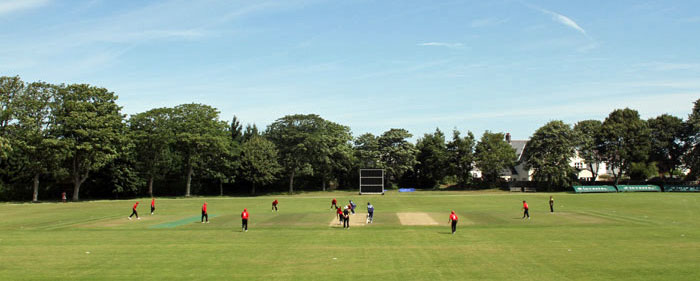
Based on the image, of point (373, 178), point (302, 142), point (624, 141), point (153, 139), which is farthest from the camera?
point (302, 142)

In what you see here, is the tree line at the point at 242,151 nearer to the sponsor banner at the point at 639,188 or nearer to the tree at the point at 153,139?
the tree at the point at 153,139

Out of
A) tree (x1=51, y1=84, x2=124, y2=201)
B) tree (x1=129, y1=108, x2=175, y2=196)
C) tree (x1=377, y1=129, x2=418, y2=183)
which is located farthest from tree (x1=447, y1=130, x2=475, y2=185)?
tree (x1=51, y1=84, x2=124, y2=201)

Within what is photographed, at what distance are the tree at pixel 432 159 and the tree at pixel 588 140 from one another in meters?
28.6

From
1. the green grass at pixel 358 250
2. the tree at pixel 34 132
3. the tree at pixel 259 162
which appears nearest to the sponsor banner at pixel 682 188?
the green grass at pixel 358 250

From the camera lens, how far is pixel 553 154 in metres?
99.1

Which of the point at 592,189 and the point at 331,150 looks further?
the point at 331,150

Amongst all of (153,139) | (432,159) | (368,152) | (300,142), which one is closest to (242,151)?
A: (300,142)

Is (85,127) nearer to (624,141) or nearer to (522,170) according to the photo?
(522,170)

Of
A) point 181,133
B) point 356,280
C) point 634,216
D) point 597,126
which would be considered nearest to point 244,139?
point 181,133

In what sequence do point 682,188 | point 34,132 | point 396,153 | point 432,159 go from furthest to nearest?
point 432,159 < point 396,153 < point 682,188 < point 34,132

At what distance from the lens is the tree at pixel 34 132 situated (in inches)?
2997

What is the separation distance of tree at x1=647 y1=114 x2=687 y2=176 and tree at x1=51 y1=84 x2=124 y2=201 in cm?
10267

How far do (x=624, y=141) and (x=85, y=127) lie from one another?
101496mm

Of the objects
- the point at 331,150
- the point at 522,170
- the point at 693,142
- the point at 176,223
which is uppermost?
the point at 693,142
